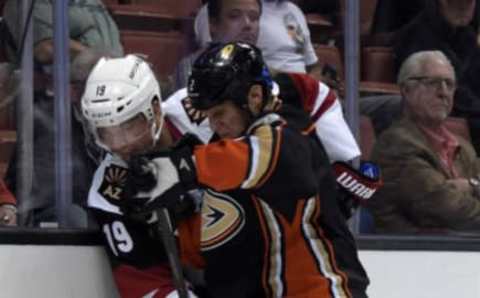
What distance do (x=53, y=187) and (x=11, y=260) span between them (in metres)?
0.30


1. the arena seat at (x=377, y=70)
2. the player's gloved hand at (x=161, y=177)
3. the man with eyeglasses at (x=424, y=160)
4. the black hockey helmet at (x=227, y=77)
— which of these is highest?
the black hockey helmet at (x=227, y=77)

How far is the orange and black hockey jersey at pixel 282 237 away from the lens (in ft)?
12.6

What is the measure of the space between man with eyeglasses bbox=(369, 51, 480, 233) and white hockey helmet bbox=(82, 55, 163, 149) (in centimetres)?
99

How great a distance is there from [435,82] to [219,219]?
1.16 metres

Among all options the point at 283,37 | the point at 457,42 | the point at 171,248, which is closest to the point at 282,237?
the point at 171,248

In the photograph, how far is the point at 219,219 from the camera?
4.07m

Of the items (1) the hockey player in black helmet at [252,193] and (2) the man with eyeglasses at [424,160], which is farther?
(2) the man with eyeglasses at [424,160]

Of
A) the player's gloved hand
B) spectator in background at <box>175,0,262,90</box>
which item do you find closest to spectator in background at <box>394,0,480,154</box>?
spectator in background at <box>175,0,262,90</box>

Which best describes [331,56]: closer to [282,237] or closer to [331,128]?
[331,128]

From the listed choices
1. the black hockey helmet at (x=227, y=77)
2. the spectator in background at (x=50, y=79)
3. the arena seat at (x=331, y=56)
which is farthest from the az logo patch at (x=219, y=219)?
the arena seat at (x=331, y=56)

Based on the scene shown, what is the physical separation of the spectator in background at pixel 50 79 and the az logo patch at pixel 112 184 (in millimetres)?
224

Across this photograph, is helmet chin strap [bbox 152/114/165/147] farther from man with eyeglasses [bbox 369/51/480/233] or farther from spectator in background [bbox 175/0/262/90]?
man with eyeglasses [bbox 369/51/480/233]

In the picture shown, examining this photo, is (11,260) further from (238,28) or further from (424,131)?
(424,131)

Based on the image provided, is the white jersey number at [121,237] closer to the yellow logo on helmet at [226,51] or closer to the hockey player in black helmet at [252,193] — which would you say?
the hockey player in black helmet at [252,193]
